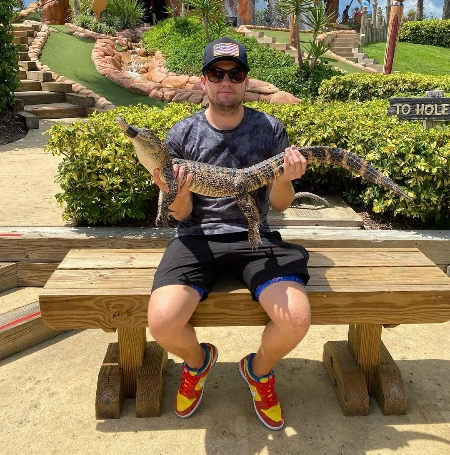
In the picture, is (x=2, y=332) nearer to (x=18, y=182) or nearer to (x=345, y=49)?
(x=18, y=182)

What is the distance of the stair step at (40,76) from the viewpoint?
11.6m

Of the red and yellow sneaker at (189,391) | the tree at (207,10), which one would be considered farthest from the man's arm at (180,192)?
the tree at (207,10)

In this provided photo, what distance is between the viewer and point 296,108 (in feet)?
18.5

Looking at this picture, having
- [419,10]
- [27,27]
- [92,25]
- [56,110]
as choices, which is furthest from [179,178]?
[419,10]

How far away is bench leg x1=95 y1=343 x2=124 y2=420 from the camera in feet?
9.06

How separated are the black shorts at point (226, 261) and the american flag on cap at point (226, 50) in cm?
97

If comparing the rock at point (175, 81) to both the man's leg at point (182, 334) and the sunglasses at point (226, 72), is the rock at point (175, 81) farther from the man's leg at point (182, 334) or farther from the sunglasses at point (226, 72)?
the man's leg at point (182, 334)

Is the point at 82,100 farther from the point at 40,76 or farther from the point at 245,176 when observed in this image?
the point at 245,176

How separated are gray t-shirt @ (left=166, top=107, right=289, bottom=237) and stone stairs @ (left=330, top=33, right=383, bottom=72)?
1589 cm

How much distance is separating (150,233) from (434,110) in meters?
3.41

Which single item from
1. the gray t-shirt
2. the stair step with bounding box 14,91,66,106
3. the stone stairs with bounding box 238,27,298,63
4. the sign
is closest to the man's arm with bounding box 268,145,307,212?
the gray t-shirt

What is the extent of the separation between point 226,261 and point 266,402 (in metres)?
0.83

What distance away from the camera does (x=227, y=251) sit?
2.64m

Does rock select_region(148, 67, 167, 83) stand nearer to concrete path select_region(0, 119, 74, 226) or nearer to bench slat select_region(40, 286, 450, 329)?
concrete path select_region(0, 119, 74, 226)
